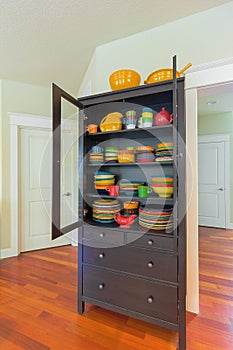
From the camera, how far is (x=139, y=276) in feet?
4.95

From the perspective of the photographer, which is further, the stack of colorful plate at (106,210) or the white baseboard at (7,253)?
the white baseboard at (7,253)

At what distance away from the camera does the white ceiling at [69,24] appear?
1.66 meters

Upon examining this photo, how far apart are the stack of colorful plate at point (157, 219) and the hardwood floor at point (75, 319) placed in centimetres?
81

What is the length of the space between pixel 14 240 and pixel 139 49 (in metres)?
3.03

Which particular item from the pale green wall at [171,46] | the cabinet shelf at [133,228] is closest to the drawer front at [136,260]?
the cabinet shelf at [133,228]

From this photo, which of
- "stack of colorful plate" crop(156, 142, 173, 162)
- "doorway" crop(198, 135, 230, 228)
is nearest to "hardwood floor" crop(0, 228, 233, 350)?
"stack of colorful plate" crop(156, 142, 173, 162)

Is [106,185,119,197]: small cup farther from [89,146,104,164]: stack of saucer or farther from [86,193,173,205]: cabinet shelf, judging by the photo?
[89,146,104,164]: stack of saucer

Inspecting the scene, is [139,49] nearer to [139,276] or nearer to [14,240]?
[139,276]

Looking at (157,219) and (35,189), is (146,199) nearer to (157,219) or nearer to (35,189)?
(157,219)

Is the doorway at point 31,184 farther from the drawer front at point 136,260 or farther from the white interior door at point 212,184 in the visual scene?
the white interior door at point 212,184

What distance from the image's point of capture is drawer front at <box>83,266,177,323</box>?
55.6 inches

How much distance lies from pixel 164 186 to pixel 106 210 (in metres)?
0.55

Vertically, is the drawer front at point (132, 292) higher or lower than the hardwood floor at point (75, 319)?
higher

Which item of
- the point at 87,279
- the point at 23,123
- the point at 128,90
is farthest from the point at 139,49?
the point at 87,279
